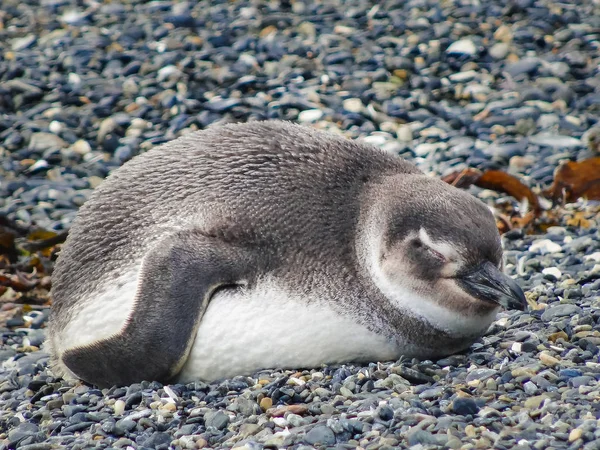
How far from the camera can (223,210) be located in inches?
207

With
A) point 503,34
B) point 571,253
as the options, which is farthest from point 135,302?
point 503,34

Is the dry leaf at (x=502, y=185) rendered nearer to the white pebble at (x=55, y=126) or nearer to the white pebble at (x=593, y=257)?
→ the white pebble at (x=593, y=257)

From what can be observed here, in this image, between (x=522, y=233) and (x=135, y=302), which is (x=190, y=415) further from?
(x=522, y=233)

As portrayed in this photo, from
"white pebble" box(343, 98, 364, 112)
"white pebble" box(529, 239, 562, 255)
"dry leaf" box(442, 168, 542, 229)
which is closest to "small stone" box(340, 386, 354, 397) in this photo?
"white pebble" box(529, 239, 562, 255)

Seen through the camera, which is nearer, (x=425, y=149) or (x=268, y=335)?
(x=268, y=335)

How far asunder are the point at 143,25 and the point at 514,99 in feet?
15.5

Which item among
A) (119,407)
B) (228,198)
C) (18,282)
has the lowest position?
(18,282)

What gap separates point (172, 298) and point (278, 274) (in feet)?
1.88

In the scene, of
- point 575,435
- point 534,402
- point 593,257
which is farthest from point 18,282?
point 575,435

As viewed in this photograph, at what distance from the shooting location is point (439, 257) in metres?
5.10

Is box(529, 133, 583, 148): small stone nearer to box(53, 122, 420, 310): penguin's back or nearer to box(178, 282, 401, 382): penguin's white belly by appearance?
box(53, 122, 420, 310): penguin's back

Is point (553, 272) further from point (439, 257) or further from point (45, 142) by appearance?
point (45, 142)

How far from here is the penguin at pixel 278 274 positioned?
200 inches

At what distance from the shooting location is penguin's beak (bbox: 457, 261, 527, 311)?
491cm
